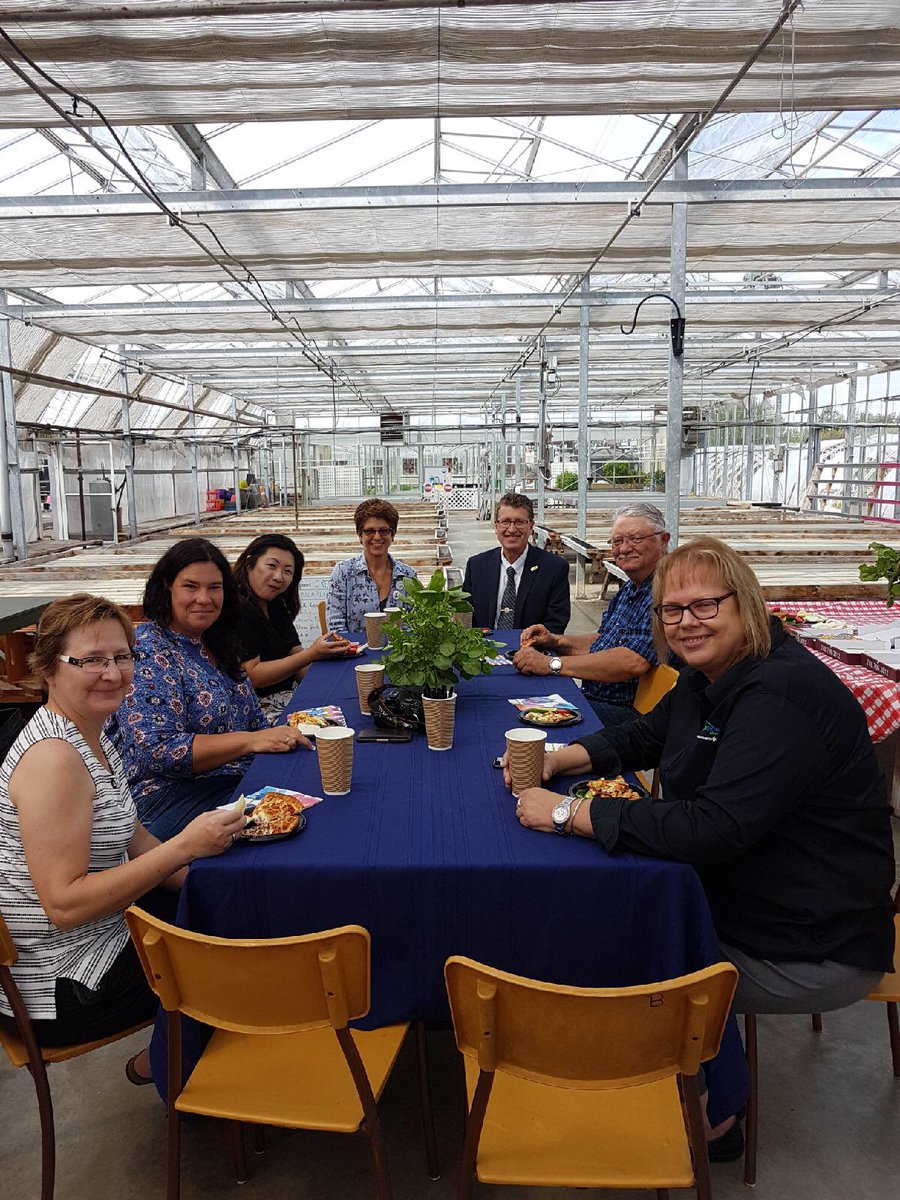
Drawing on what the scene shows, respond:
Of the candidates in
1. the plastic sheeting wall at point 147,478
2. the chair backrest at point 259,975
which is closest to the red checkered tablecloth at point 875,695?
the chair backrest at point 259,975

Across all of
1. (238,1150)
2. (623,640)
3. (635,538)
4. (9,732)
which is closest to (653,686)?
(623,640)

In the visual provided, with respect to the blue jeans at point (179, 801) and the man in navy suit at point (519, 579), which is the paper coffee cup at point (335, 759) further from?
the man in navy suit at point (519, 579)

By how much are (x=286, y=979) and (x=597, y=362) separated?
43.1 ft

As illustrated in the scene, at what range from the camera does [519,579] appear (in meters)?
3.97

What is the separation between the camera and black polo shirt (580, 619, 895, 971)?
151cm

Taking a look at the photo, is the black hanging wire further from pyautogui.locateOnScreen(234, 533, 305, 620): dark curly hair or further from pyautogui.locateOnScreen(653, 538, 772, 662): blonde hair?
pyautogui.locateOnScreen(653, 538, 772, 662): blonde hair

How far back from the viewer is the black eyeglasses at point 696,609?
167cm

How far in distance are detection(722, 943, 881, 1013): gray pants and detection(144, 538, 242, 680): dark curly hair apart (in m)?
1.66

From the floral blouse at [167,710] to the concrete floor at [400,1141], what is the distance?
750 mm

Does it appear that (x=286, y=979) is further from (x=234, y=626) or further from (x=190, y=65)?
(x=190, y=65)

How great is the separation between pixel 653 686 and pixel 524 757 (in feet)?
3.60

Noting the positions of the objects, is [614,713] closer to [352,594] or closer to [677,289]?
[352,594]

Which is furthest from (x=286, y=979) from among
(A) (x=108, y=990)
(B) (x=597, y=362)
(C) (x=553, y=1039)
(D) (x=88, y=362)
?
(D) (x=88, y=362)

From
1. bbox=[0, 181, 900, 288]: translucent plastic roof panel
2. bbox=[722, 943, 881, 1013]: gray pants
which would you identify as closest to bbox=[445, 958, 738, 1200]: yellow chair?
bbox=[722, 943, 881, 1013]: gray pants
